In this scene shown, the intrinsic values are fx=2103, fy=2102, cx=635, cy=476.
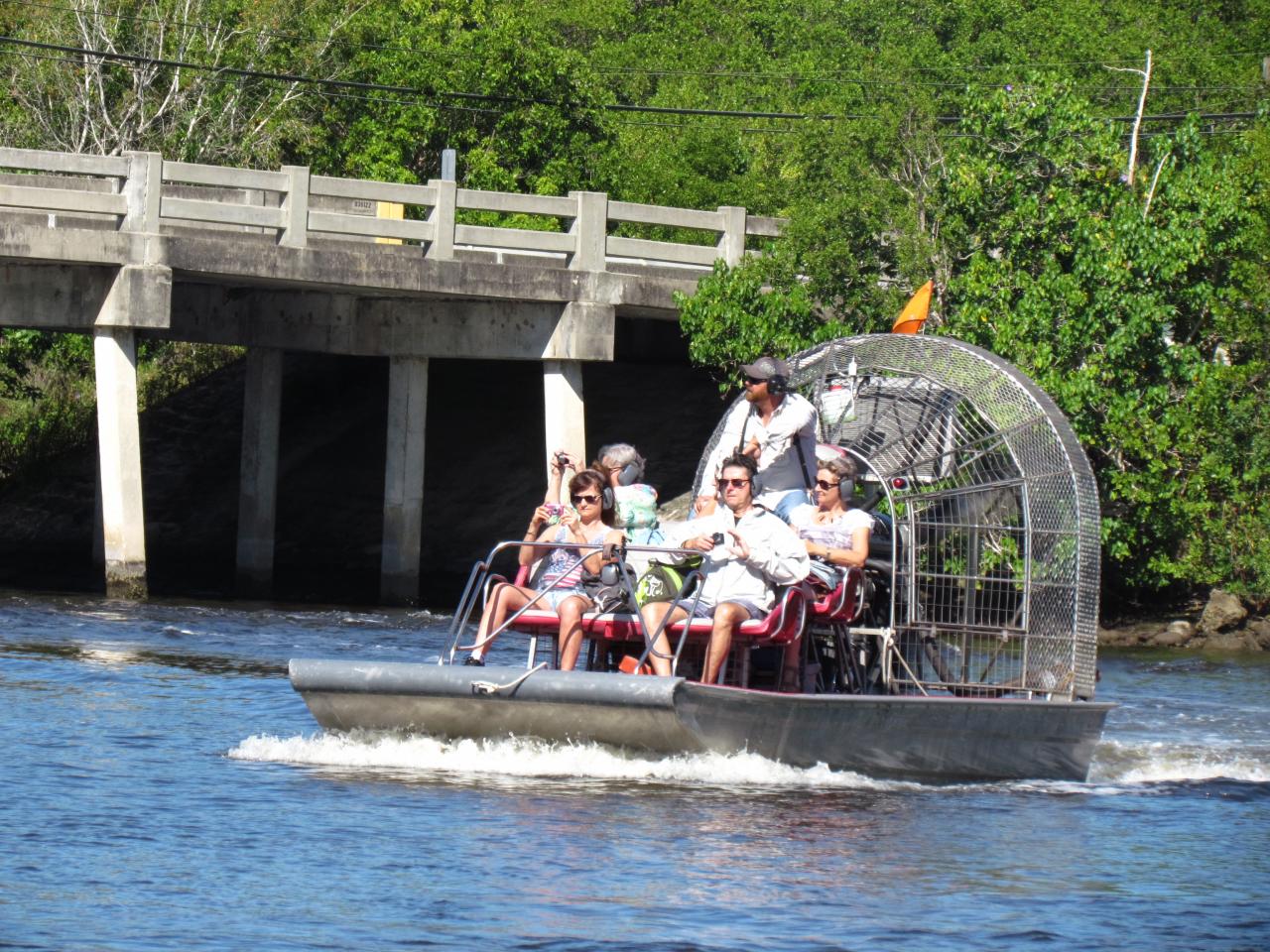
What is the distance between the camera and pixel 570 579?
12812 mm

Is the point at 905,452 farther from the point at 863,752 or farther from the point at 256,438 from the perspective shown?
the point at 256,438

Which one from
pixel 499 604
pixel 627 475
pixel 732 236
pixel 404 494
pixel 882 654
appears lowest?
pixel 882 654

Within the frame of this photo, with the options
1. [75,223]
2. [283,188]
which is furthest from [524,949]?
[75,223]

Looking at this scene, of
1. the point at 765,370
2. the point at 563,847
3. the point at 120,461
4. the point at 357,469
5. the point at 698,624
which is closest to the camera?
the point at 563,847

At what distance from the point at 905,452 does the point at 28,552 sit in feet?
67.9

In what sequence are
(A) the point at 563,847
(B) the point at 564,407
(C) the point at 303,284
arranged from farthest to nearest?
(B) the point at 564,407, (C) the point at 303,284, (A) the point at 563,847

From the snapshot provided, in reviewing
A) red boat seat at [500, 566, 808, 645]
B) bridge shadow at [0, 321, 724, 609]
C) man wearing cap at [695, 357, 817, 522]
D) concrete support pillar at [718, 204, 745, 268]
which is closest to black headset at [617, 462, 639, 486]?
man wearing cap at [695, 357, 817, 522]

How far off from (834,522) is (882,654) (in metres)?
0.93

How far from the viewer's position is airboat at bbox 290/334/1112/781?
12102 mm

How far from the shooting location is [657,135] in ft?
145

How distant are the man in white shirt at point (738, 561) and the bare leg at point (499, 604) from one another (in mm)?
800

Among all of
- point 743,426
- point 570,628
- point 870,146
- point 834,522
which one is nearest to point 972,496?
point 834,522

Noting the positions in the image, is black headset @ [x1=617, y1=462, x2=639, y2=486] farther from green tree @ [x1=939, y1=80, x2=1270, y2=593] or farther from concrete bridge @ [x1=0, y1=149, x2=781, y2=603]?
green tree @ [x1=939, y1=80, x2=1270, y2=593]

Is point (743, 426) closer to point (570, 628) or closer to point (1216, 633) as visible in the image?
point (570, 628)
